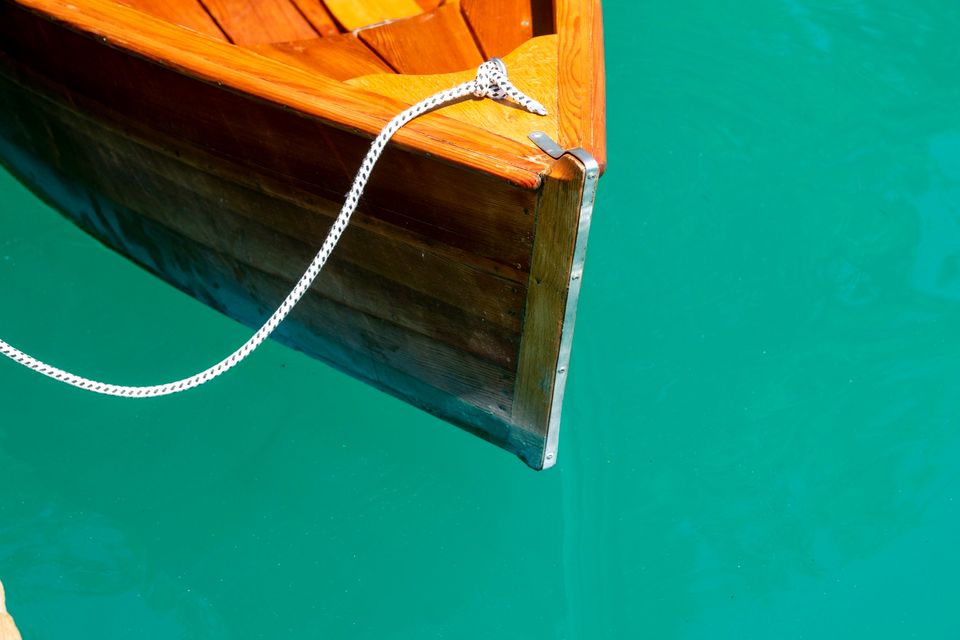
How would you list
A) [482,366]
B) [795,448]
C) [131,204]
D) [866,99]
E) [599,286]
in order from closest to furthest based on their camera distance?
[482,366], [131,204], [795,448], [599,286], [866,99]

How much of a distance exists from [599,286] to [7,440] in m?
1.68

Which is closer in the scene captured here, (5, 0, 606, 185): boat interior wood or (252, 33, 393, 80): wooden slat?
(5, 0, 606, 185): boat interior wood

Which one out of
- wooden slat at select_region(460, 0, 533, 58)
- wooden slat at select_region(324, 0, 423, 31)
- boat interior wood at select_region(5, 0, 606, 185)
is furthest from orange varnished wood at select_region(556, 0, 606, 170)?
wooden slat at select_region(324, 0, 423, 31)

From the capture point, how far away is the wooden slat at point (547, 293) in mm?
1722

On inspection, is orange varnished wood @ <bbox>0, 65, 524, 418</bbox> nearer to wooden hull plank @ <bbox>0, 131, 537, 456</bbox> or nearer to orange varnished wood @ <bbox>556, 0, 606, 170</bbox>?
wooden hull plank @ <bbox>0, 131, 537, 456</bbox>

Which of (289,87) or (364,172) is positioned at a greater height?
(289,87)

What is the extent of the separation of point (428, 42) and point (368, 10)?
26cm

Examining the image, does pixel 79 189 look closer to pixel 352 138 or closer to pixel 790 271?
pixel 352 138

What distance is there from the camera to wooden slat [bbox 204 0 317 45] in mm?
2709

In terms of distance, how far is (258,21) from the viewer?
2734 mm

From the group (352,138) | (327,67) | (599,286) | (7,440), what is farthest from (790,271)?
(7,440)

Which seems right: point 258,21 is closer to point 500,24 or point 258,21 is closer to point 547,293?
point 500,24

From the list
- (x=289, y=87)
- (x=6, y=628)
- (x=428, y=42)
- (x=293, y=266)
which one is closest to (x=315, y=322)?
(x=293, y=266)

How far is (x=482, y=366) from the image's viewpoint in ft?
7.08
